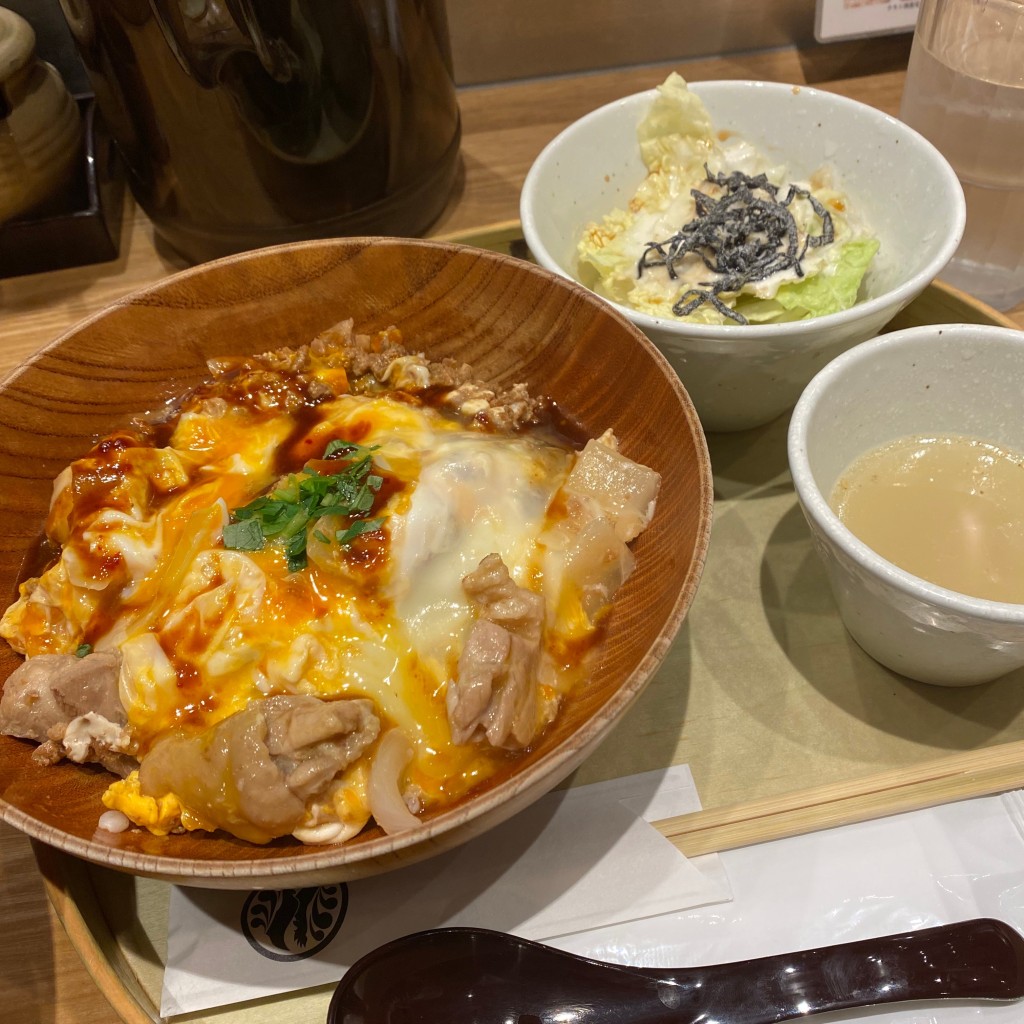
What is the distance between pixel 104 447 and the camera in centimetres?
141

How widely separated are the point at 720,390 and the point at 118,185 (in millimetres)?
1957

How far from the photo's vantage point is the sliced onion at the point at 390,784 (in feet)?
3.57

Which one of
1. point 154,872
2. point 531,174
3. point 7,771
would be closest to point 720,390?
point 531,174

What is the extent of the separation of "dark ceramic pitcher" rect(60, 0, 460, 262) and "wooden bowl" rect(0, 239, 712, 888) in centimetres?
34

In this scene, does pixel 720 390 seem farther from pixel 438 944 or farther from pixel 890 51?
pixel 890 51

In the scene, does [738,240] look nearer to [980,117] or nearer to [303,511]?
[980,117]

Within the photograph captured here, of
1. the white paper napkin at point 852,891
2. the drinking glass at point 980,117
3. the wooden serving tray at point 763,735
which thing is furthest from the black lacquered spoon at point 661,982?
the drinking glass at point 980,117

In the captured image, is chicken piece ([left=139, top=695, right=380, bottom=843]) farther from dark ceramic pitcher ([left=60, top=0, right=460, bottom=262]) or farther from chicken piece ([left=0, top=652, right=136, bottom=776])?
dark ceramic pitcher ([left=60, top=0, right=460, bottom=262])

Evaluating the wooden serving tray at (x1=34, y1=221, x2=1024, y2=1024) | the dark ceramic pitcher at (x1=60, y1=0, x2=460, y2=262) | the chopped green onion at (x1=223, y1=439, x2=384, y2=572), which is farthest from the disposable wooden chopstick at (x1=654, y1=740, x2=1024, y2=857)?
the dark ceramic pitcher at (x1=60, y1=0, x2=460, y2=262)

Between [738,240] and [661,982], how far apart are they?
1.45m

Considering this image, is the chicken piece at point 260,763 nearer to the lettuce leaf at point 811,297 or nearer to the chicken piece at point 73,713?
the chicken piece at point 73,713

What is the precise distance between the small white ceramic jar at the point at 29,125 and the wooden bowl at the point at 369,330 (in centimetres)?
85

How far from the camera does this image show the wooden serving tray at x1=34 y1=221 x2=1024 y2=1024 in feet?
3.97


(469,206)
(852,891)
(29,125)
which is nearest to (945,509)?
(852,891)
